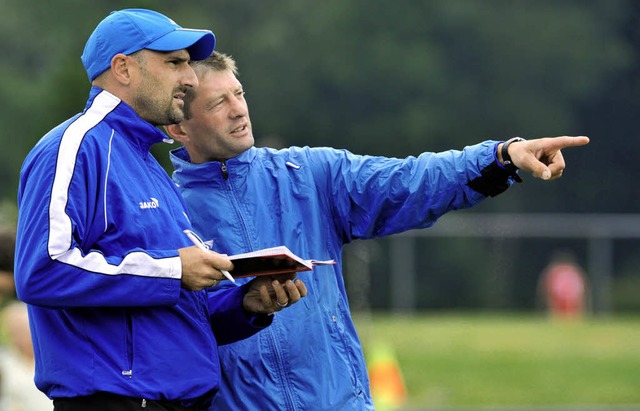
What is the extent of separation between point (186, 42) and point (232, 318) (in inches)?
38.1

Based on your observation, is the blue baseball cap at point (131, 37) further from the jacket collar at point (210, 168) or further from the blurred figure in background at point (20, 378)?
the blurred figure in background at point (20, 378)

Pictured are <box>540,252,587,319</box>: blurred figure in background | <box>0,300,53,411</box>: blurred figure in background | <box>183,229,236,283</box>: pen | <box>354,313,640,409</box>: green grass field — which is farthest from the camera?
<box>540,252,587,319</box>: blurred figure in background

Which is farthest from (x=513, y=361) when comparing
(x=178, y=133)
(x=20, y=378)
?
(x=178, y=133)

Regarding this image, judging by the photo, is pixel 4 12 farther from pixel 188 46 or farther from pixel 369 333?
pixel 188 46

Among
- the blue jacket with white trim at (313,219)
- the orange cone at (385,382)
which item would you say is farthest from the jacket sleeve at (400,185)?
the orange cone at (385,382)

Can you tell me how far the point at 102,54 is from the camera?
4.79 m

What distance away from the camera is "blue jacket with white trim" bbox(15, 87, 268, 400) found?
436 cm

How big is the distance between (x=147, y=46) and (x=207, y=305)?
92 centimetres

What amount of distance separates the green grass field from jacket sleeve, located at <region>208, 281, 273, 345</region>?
11174 mm

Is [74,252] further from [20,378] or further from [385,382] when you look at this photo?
[385,382]

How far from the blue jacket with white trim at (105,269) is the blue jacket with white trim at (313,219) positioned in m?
0.48

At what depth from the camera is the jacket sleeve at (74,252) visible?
14.3ft

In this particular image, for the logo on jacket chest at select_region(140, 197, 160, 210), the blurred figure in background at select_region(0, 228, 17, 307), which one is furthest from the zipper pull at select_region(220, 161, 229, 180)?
the blurred figure in background at select_region(0, 228, 17, 307)

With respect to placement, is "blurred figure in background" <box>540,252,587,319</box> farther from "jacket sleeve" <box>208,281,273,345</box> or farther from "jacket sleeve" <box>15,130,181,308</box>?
"jacket sleeve" <box>15,130,181,308</box>
